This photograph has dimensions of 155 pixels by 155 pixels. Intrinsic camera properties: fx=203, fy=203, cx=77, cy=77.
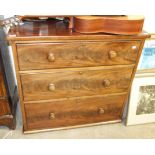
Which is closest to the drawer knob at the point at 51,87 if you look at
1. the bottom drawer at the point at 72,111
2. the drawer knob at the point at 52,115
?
the bottom drawer at the point at 72,111

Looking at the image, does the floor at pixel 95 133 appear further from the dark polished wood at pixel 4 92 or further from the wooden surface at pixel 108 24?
the wooden surface at pixel 108 24

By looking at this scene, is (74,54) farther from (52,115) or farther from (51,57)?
(52,115)

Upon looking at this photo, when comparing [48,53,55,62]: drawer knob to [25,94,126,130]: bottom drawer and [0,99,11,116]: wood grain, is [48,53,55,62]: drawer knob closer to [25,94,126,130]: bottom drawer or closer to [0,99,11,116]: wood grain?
[25,94,126,130]: bottom drawer

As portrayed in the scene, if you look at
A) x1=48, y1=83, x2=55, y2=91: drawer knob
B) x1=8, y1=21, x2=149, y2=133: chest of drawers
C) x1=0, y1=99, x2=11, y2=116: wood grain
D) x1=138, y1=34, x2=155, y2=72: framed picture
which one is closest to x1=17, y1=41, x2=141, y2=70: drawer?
x1=8, y1=21, x2=149, y2=133: chest of drawers

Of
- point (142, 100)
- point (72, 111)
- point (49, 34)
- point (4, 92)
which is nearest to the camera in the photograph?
point (49, 34)

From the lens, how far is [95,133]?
1.59 meters

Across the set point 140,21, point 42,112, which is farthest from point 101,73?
point 42,112

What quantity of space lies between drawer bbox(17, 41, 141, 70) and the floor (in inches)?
23.5

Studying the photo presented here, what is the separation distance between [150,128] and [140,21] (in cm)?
92

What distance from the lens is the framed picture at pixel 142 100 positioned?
153cm

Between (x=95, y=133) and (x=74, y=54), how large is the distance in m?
0.71

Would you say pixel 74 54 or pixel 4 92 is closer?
pixel 74 54
